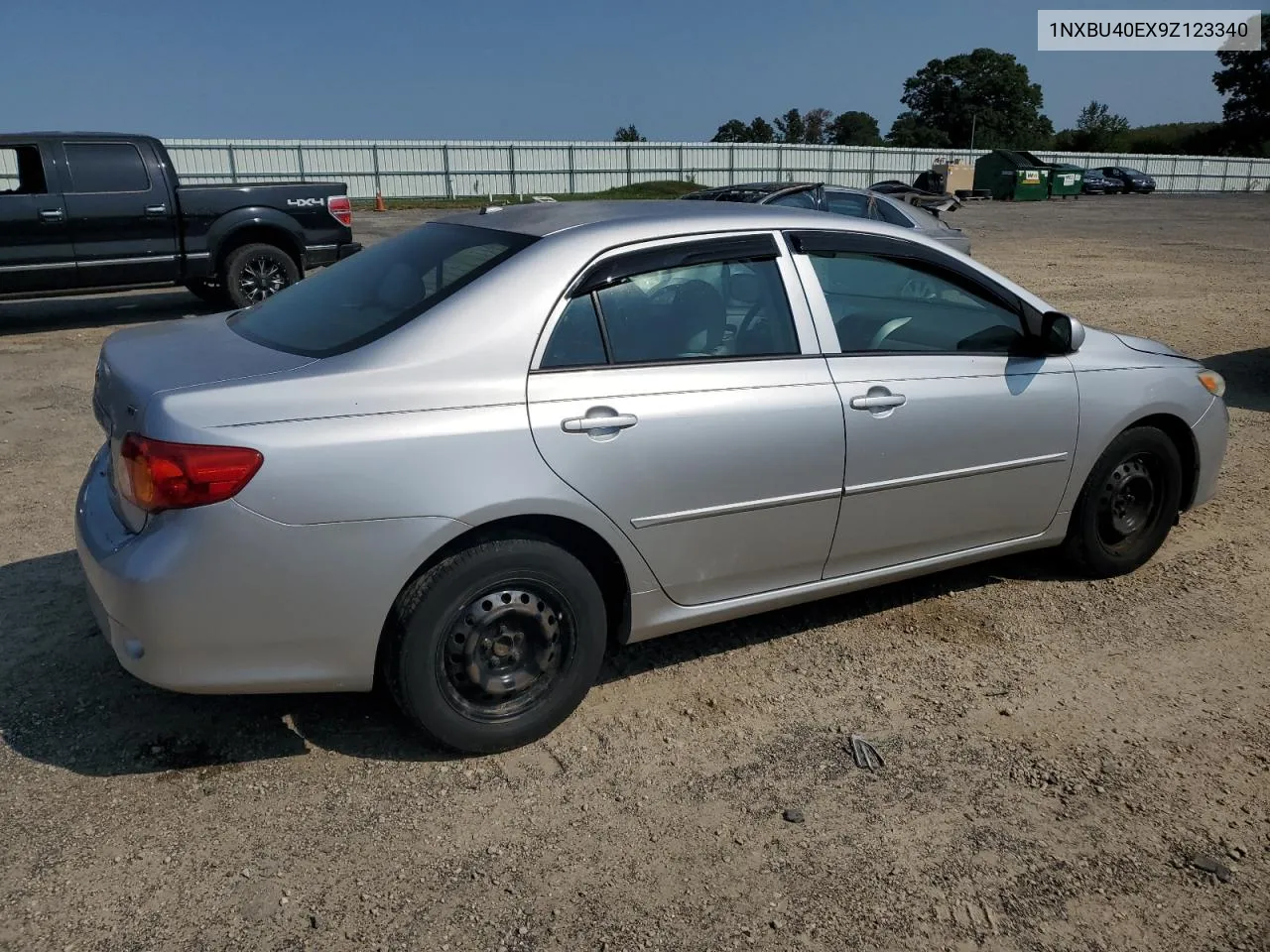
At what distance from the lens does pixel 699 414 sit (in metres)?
3.37

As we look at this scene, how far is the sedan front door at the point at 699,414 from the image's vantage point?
3.21m

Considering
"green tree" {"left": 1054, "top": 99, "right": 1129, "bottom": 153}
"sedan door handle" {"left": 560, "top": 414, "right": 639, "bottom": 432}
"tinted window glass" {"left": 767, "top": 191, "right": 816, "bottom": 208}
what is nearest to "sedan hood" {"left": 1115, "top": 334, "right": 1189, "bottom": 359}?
"sedan door handle" {"left": 560, "top": 414, "right": 639, "bottom": 432}

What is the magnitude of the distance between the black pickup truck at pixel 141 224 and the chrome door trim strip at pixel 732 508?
8.70m

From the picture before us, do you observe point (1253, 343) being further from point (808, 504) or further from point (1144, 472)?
point (808, 504)

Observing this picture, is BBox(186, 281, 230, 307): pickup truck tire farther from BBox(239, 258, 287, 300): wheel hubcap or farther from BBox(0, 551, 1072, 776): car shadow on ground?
BBox(0, 551, 1072, 776): car shadow on ground

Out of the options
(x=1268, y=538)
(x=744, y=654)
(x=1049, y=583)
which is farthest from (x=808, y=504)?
(x=1268, y=538)

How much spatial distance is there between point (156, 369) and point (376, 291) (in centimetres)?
76

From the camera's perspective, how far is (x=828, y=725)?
348 cm

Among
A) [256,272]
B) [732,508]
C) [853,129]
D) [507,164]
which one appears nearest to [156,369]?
[732,508]

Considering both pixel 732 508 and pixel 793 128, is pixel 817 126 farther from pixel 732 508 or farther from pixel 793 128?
pixel 732 508

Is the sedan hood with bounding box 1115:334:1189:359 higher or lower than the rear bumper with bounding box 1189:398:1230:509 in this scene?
higher

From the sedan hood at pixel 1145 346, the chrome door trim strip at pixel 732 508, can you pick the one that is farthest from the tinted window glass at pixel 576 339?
the sedan hood at pixel 1145 346

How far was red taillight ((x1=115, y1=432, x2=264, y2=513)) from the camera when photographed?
2752mm

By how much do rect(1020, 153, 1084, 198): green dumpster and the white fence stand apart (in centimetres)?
730
